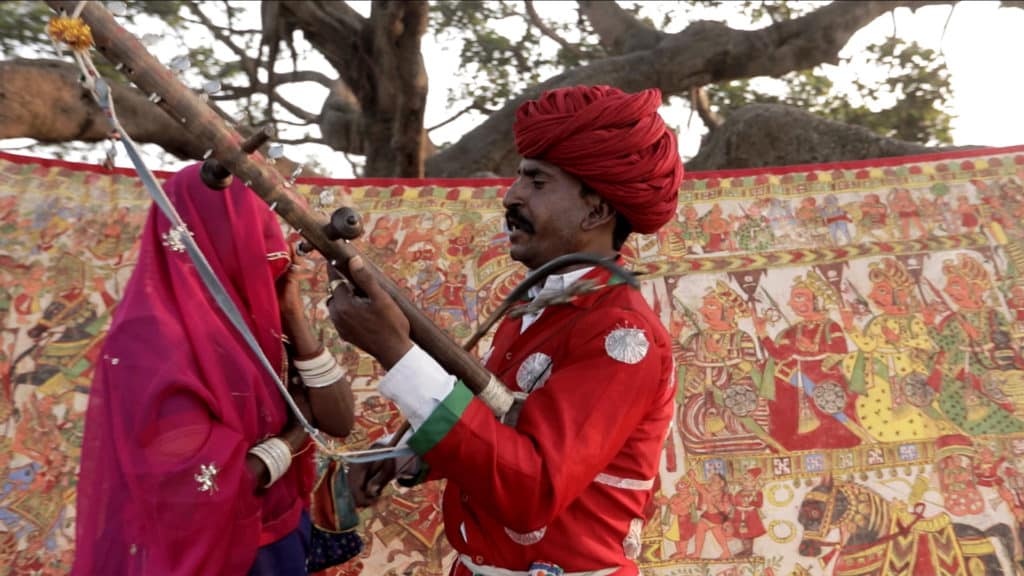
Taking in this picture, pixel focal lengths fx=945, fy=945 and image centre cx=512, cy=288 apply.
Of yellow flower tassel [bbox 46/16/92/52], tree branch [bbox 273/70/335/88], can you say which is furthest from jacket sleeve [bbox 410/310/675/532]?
tree branch [bbox 273/70/335/88]

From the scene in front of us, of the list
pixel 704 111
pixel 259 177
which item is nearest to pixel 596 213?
pixel 259 177

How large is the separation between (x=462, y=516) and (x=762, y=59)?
571cm

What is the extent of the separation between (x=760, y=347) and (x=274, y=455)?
7.51ft

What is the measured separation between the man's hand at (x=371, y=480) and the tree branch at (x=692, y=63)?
468 centimetres

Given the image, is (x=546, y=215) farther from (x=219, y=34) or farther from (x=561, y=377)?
(x=219, y=34)

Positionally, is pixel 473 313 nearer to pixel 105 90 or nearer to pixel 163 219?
pixel 163 219

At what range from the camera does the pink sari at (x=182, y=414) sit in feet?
6.71

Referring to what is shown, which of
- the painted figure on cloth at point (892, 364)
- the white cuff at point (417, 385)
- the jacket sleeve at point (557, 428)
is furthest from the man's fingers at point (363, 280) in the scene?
the painted figure on cloth at point (892, 364)

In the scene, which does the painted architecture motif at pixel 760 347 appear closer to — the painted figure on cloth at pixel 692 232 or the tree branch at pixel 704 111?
the painted figure on cloth at pixel 692 232

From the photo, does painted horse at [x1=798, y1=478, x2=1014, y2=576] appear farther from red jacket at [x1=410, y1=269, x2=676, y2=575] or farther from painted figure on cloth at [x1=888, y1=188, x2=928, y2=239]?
red jacket at [x1=410, y1=269, x2=676, y2=575]

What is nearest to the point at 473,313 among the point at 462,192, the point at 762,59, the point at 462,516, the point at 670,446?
the point at 462,192

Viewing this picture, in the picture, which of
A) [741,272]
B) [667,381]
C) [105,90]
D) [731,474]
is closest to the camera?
[105,90]

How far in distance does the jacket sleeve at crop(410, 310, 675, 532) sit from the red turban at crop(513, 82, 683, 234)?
0.30m

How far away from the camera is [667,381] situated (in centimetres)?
195
